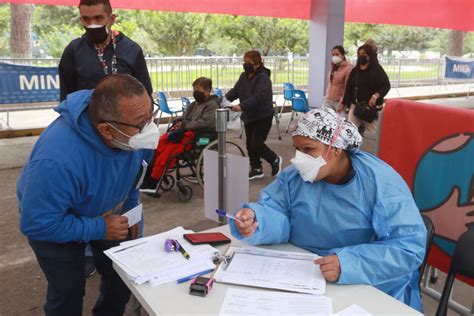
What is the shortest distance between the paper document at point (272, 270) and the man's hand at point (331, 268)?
0.02 metres

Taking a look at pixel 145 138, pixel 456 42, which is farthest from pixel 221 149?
pixel 456 42

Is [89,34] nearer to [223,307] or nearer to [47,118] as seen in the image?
[223,307]

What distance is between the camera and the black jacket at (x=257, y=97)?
5.37 meters

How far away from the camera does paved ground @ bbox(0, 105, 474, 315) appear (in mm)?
2969

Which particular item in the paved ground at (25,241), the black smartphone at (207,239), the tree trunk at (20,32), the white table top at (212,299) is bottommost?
the paved ground at (25,241)

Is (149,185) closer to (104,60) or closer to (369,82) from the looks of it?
(104,60)

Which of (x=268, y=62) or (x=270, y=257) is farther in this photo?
(x=268, y=62)

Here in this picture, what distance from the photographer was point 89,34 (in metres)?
3.01

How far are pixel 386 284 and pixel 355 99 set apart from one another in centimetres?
508

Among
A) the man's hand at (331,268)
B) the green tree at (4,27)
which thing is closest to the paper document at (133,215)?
the man's hand at (331,268)

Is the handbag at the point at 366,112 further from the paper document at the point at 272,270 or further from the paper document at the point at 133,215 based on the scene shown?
the paper document at the point at 272,270

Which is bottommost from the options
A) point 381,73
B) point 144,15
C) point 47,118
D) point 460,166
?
point 47,118

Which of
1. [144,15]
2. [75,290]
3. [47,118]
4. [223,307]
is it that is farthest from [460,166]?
[144,15]

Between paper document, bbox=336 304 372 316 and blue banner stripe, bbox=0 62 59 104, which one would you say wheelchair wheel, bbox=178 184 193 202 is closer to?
paper document, bbox=336 304 372 316
